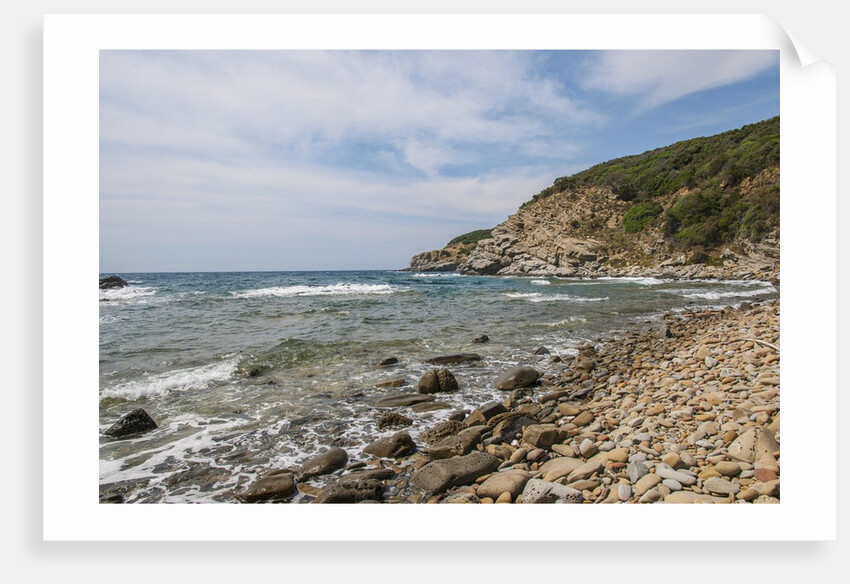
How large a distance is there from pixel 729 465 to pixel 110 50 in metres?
5.19

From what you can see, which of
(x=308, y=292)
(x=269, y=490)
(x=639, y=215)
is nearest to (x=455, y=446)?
(x=269, y=490)

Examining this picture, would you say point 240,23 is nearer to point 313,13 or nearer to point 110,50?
point 313,13

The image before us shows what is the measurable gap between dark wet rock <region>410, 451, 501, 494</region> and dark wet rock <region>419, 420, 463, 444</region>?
0.58 m

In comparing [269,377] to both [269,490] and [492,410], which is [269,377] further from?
[492,410]

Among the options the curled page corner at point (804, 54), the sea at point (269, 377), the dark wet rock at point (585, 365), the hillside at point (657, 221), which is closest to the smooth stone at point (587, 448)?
the sea at point (269, 377)

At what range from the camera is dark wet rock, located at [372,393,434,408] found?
4383 mm

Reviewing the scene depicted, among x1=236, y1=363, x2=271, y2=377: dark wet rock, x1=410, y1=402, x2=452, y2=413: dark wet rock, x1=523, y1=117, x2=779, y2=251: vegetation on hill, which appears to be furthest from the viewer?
x1=523, y1=117, x2=779, y2=251: vegetation on hill

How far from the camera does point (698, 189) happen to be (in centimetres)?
2894

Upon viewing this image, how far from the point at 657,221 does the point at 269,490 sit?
37337 millimetres

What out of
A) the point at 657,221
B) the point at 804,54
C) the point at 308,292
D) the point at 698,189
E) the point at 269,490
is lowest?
the point at 269,490

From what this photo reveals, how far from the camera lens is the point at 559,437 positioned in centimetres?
309

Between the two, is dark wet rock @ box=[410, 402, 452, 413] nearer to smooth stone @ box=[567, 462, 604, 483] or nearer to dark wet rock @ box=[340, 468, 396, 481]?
dark wet rock @ box=[340, 468, 396, 481]

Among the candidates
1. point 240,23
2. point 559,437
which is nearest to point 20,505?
point 240,23

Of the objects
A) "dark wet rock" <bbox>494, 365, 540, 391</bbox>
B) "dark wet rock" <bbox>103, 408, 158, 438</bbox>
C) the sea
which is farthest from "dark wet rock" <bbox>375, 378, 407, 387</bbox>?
"dark wet rock" <bbox>103, 408, 158, 438</bbox>
